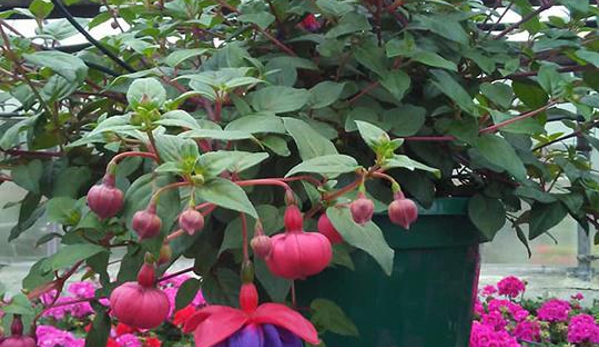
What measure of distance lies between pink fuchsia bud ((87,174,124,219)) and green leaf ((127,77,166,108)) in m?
0.06

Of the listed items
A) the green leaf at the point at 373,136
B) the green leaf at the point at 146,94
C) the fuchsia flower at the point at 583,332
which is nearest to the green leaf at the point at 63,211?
the green leaf at the point at 146,94

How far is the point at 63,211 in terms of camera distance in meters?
0.58

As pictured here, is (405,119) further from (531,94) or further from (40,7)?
(40,7)

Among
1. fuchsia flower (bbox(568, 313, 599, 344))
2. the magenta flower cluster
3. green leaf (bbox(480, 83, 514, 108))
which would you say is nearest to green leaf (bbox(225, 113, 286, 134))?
green leaf (bbox(480, 83, 514, 108))

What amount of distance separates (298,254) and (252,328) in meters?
0.05

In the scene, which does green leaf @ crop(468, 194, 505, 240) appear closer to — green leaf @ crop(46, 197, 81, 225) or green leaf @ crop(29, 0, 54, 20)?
green leaf @ crop(46, 197, 81, 225)

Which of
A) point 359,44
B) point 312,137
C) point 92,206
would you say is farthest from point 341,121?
point 92,206

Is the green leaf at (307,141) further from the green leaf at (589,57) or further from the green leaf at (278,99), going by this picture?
the green leaf at (589,57)

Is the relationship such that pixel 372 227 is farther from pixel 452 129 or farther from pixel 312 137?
pixel 452 129

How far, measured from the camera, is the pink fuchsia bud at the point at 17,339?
50cm

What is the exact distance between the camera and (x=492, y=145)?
66 centimetres

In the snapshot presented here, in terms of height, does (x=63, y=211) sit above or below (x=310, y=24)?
below

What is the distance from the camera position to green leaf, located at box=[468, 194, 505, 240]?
68 cm

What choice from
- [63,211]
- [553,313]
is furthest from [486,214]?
[553,313]
